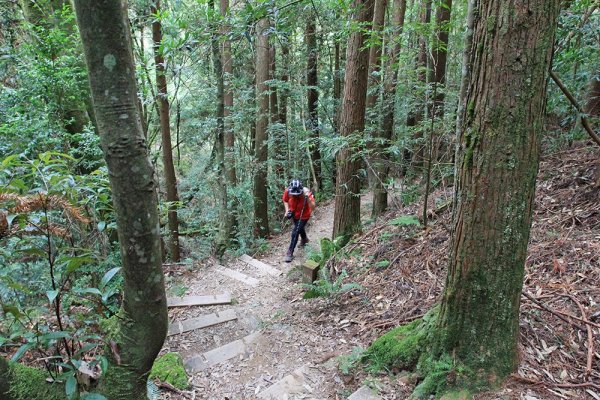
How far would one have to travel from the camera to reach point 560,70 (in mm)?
6125

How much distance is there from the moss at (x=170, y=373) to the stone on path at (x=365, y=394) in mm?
1674

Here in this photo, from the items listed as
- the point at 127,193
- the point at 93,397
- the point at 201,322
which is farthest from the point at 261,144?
the point at 93,397

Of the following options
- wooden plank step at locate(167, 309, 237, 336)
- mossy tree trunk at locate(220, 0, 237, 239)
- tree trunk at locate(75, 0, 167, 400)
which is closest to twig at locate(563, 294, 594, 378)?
tree trunk at locate(75, 0, 167, 400)

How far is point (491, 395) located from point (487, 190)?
1.46 metres

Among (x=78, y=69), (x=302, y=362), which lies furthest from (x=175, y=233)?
(x=302, y=362)

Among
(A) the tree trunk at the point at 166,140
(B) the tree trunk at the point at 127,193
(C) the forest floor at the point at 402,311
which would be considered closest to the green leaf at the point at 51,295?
(B) the tree trunk at the point at 127,193

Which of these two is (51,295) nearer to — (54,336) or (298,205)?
(54,336)

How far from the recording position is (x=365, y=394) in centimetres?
300

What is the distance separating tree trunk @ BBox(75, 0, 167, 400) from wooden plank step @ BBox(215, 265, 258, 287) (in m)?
4.75

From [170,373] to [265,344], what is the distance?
4.21 ft

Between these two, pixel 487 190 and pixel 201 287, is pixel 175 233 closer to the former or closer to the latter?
pixel 201 287

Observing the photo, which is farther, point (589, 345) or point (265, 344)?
point (265, 344)

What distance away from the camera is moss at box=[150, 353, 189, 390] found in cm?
346

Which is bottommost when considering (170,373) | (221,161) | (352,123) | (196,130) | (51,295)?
(170,373)
